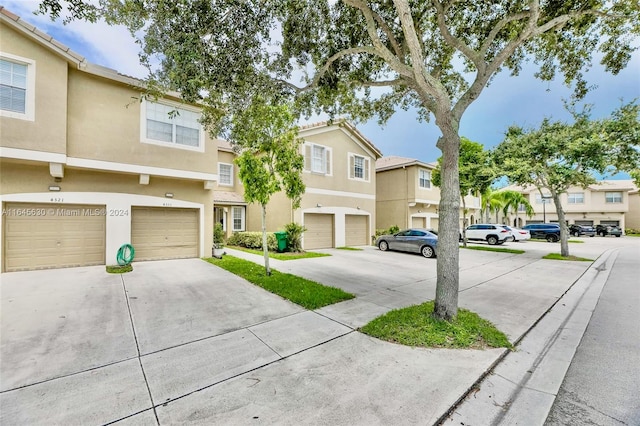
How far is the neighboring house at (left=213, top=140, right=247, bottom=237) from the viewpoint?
17.5 metres

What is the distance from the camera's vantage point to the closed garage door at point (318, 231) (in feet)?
51.0

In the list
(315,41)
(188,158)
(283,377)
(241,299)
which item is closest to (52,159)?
(188,158)

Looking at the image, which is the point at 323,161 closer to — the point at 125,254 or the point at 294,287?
the point at 294,287

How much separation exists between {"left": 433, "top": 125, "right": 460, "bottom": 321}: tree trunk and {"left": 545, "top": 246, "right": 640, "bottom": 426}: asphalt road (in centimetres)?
169

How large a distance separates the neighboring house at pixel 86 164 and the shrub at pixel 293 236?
4.18 metres

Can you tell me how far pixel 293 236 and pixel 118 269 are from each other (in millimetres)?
7433

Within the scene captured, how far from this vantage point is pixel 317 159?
16.1m

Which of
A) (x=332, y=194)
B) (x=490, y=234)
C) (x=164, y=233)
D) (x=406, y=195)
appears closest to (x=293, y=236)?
(x=332, y=194)

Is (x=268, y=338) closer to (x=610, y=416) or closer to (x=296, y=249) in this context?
(x=610, y=416)

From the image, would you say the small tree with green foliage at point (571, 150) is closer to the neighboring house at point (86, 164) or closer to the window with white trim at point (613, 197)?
the neighboring house at point (86, 164)

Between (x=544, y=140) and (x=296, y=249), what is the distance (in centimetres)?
1355

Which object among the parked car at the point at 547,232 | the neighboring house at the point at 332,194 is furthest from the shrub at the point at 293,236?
the parked car at the point at 547,232

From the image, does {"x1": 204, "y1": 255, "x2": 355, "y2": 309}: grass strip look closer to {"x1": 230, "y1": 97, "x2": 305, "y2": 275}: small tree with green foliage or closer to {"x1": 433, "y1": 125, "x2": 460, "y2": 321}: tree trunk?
{"x1": 230, "y1": 97, "x2": 305, "y2": 275}: small tree with green foliage

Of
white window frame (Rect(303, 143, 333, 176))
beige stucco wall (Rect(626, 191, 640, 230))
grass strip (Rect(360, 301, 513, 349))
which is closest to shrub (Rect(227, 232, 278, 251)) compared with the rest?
white window frame (Rect(303, 143, 333, 176))
